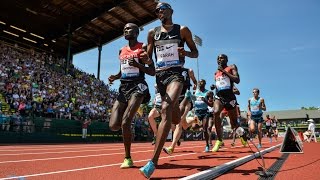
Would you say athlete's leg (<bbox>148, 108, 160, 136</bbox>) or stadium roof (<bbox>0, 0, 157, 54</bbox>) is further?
stadium roof (<bbox>0, 0, 157, 54</bbox>)

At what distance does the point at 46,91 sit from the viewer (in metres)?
21.9

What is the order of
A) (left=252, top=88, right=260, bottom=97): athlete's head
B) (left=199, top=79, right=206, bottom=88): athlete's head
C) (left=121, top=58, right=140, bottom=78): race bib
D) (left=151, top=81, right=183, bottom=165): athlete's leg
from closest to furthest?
1. (left=151, top=81, right=183, bottom=165): athlete's leg
2. (left=121, top=58, right=140, bottom=78): race bib
3. (left=199, top=79, right=206, bottom=88): athlete's head
4. (left=252, top=88, right=260, bottom=97): athlete's head

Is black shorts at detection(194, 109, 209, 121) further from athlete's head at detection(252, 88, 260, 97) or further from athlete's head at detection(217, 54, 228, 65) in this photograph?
athlete's head at detection(252, 88, 260, 97)

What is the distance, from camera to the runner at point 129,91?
5.09 m

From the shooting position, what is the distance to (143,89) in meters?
5.26

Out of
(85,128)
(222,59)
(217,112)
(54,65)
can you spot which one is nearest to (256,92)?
(222,59)

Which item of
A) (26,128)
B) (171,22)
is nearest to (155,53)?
(171,22)

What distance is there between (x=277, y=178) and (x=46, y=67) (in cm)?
2721

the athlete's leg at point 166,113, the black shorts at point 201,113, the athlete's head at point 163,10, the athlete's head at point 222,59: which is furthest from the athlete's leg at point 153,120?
the athlete's head at point 163,10

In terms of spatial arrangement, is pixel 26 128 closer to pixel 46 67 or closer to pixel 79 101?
pixel 79 101

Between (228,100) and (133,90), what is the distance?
3.22 m

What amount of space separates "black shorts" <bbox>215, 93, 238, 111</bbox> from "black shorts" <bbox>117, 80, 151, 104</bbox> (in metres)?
2.88

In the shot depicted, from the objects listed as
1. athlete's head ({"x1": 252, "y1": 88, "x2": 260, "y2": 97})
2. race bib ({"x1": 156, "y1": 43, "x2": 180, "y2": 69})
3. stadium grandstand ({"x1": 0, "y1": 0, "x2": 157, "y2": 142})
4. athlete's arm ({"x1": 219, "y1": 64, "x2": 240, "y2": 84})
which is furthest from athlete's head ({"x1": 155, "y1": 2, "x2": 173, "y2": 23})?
stadium grandstand ({"x1": 0, "y1": 0, "x2": 157, "y2": 142})

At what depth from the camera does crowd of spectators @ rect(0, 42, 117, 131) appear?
1864 cm
